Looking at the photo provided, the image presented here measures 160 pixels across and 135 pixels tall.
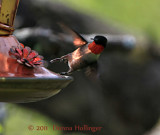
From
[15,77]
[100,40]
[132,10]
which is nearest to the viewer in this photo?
[15,77]

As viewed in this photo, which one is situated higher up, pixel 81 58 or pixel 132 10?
pixel 81 58

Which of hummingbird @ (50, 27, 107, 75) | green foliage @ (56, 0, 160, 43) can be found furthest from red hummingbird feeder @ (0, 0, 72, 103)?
green foliage @ (56, 0, 160, 43)

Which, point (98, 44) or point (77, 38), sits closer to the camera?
point (98, 44)

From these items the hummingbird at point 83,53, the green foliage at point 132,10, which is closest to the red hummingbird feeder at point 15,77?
the hummingbird at point 83,53

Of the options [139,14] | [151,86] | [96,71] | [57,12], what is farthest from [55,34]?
[139,14]

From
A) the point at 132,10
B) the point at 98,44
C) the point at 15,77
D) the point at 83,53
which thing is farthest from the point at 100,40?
the point at 132,10

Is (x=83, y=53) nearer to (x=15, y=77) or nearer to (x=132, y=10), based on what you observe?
(x=15, y=77)

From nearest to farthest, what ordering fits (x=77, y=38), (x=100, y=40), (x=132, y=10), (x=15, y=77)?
(x=15, y=77)
(x=100, y=40)
(x=77, y=38)
(x=132, y=10)
